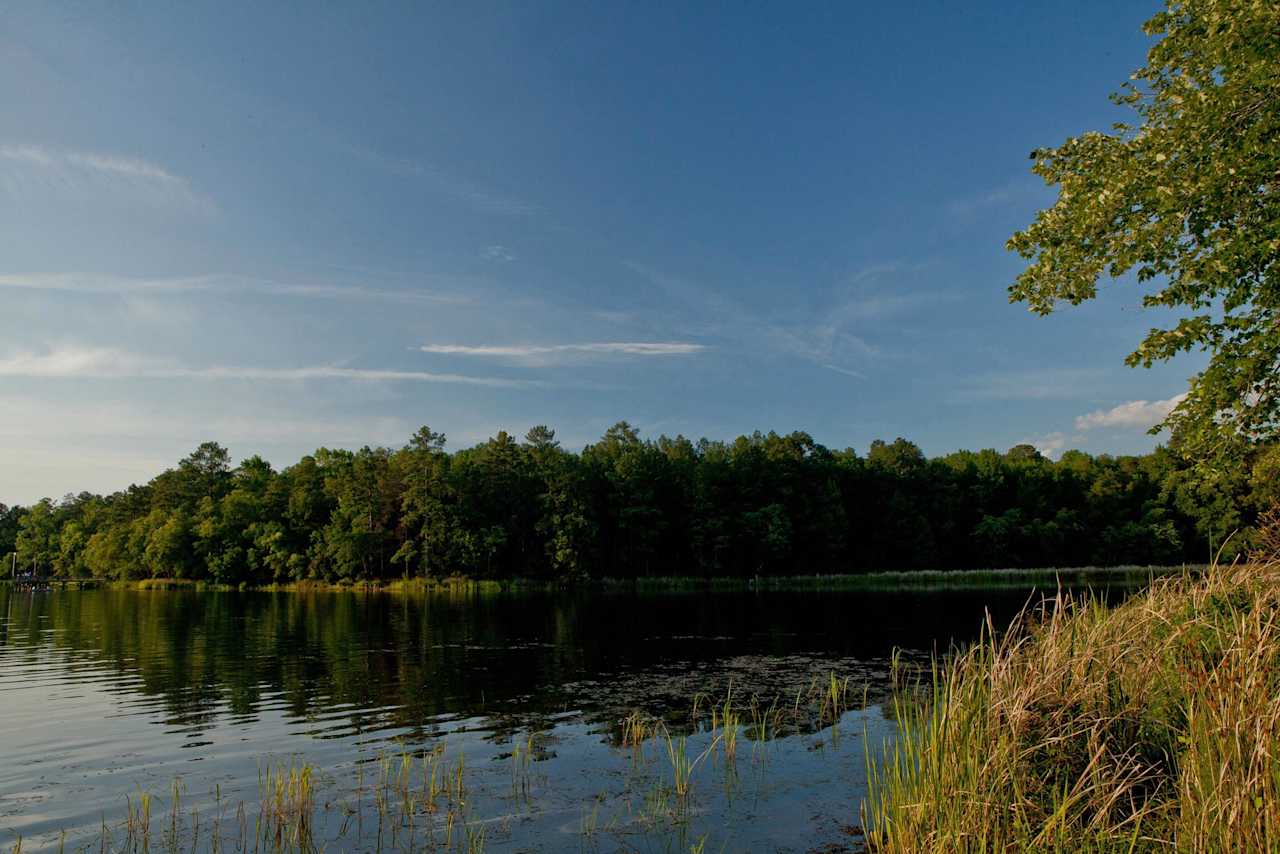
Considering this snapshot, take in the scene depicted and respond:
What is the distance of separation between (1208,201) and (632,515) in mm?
88215

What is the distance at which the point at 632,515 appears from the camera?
9956 cm

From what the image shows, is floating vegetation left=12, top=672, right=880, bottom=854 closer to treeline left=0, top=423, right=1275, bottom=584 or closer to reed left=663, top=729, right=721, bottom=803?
reed left=663, top=729, right=721, bottom=803

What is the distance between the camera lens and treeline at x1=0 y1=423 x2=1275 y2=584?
94688 mm

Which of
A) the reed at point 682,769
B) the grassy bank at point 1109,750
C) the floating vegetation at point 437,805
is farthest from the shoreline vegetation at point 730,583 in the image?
the grassy bank at point 1109,750

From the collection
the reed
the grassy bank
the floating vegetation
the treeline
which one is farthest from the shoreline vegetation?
the grassy bank

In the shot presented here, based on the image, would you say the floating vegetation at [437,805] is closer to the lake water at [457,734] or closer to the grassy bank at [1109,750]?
the lake water at [457,734]

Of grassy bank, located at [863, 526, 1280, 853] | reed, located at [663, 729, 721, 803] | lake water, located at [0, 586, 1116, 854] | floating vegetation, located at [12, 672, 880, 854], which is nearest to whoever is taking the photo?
grassy bank, located at [863, 526, 1280, 853]

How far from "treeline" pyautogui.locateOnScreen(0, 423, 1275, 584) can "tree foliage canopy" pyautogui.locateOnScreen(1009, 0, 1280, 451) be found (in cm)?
8055

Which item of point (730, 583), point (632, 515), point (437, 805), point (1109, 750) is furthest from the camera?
point (632, 515)

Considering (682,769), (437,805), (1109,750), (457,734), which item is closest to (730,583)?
(457,734)

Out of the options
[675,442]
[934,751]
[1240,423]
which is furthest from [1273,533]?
[675,442]

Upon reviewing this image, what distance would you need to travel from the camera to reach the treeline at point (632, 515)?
9469 cm

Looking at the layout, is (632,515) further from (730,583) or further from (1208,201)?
(1208,201)

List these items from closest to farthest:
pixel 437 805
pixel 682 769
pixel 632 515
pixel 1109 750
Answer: pixel 1109 750
pixel 437 805
pixel 682 769
pixel 632 515
